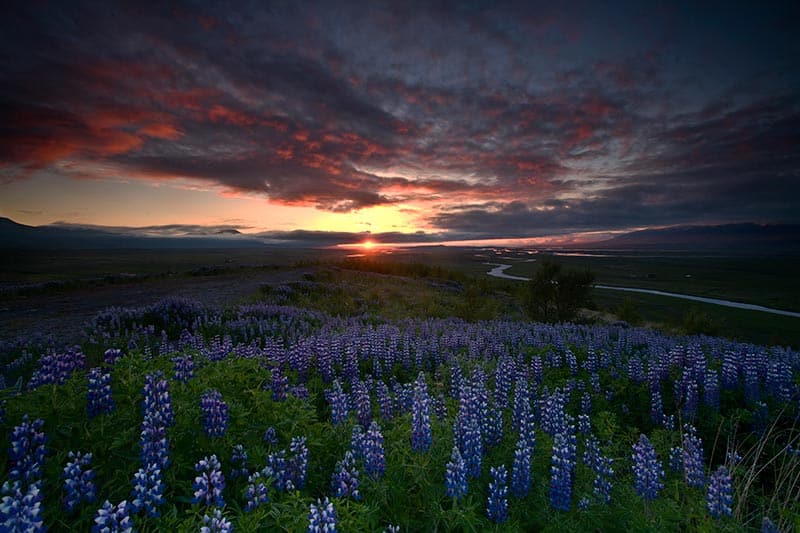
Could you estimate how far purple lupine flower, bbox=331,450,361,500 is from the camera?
3.63 m

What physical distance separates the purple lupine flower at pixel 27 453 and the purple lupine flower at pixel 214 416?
1371 mm

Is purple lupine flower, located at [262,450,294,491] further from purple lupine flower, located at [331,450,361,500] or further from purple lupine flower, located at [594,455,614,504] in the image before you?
purple lupine flower, located at [594,455,614,504]

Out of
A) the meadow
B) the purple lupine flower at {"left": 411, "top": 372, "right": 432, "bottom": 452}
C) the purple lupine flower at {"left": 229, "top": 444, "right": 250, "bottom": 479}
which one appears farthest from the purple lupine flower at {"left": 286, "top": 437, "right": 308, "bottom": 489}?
the purple lupine flower at {"left": 411, "top": 372, "right": 432, "bottom": 452}

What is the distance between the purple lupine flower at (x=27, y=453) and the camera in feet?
9.86

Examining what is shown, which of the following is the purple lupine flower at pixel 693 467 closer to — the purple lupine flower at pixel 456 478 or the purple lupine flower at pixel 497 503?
the purple lupine flower at pixel 497 503

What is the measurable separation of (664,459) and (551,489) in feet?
13.5

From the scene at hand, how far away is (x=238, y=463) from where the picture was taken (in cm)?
403

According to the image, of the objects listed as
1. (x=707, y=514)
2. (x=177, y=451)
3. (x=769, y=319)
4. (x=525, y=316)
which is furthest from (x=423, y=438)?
(x=769, y=319)

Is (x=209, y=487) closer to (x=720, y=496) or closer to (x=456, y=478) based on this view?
(x=456, y=478)

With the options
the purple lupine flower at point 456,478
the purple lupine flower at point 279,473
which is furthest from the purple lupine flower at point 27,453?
the purple lupine flower at point 456,478

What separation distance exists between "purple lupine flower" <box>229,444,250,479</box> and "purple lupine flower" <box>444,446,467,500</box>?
2.29m

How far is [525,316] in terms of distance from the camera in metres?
30.7

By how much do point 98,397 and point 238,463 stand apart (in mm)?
1826

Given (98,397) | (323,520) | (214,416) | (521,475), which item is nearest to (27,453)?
(98,397)
